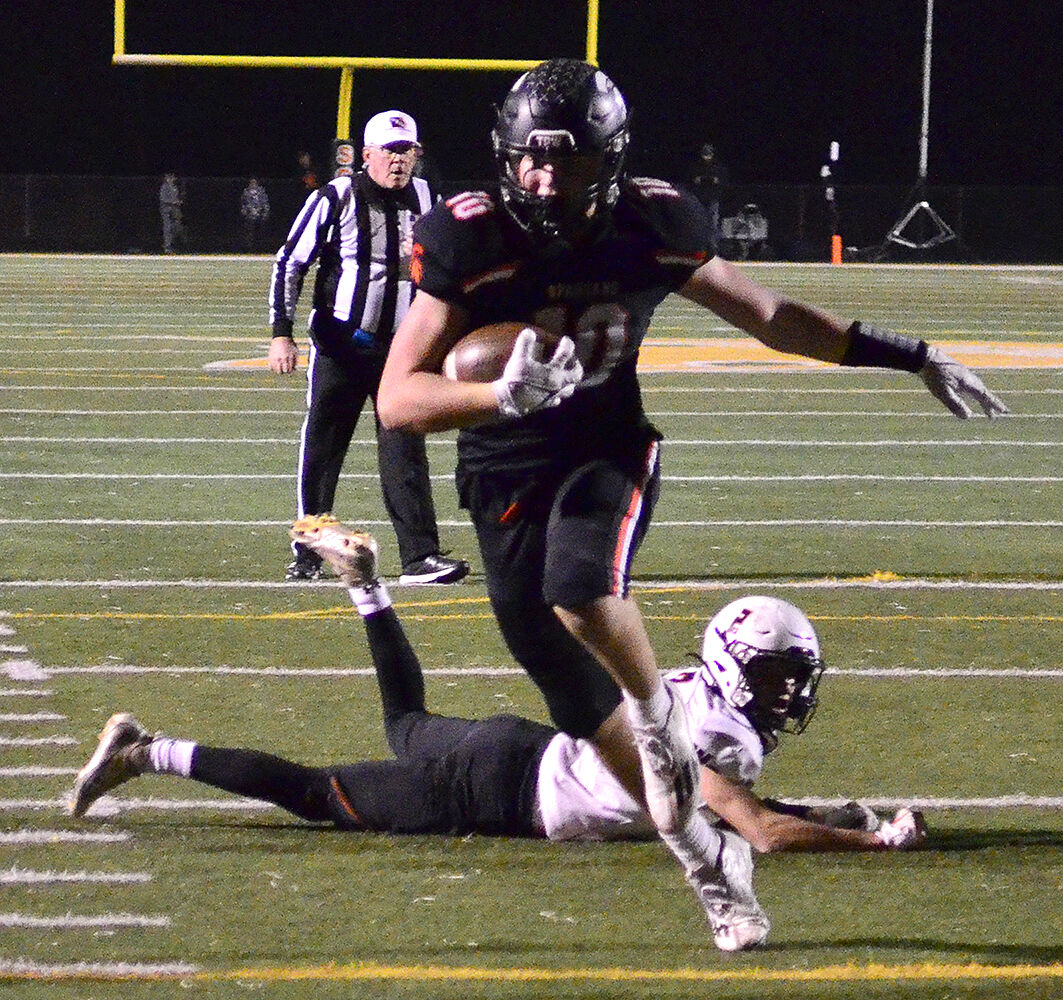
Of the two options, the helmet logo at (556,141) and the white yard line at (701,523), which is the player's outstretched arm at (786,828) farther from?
the white yard line at (701,523)

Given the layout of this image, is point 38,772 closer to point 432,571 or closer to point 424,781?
point 424,781

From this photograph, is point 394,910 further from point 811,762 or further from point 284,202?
point 284,202

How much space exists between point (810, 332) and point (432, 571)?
3349 mm

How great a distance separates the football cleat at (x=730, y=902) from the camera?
143 inches

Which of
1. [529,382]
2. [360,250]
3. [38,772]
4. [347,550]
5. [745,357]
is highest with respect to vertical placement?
[360,250]

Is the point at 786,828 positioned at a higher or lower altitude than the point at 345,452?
lower

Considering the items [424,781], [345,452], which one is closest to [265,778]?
[424,781]

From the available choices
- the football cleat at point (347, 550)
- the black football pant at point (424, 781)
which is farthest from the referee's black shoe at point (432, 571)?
the black football pant at point (424, 781)

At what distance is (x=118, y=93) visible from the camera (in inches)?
1414

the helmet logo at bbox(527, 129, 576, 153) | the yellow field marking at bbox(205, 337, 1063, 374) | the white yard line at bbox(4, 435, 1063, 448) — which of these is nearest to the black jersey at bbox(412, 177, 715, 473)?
the helmet logo at bbox(527, 129, 576, 153)

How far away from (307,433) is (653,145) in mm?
29493

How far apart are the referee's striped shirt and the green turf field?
934mm

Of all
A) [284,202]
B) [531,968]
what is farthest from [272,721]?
[284,202]

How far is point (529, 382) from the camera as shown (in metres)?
3.41
